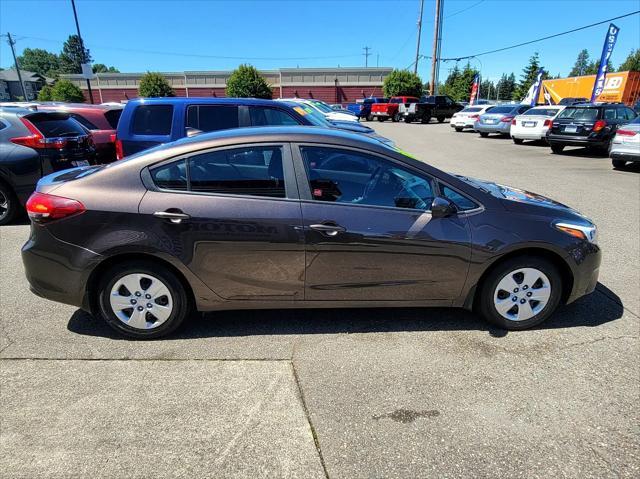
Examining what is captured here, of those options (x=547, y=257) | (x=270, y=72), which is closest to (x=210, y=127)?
(x=547, y=257)

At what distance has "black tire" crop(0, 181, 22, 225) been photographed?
6.29m

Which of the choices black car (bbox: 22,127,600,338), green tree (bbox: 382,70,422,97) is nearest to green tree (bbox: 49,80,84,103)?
green tree (bbox: 382,70,422,97)

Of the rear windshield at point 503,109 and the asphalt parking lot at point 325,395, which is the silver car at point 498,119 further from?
the asphalt parking lot at point 325,395

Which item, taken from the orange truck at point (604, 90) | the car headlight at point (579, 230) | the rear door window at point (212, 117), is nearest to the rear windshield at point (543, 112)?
the orange truck at point (604, 90)

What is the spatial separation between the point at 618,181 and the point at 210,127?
9.17 meters

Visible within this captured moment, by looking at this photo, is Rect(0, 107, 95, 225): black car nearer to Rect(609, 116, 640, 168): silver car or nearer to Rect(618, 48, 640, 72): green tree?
Rect(609, 116, 640, 168): silver car

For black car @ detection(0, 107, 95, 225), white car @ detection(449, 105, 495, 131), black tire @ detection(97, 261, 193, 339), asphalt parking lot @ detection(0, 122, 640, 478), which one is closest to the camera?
asphalt parking lot @ detection(0, 122, 640, 478)

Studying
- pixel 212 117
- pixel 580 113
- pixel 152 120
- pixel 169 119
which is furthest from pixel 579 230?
pixel 580 113

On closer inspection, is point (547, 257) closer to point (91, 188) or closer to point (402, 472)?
point (402, 472)

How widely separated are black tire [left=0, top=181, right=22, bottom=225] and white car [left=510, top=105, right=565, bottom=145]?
56.4 feet

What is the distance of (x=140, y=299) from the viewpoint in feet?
10.5

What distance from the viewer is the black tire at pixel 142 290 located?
10.3 feet

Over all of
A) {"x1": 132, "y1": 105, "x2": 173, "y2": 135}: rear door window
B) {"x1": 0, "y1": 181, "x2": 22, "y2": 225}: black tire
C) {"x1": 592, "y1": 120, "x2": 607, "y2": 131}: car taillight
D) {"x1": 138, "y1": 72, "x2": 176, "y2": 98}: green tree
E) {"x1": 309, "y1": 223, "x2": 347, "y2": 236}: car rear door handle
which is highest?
{"x1": 138, "y1": 72, "x2": 176, "y2": 98}: green tree

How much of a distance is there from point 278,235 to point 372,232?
0.68m
